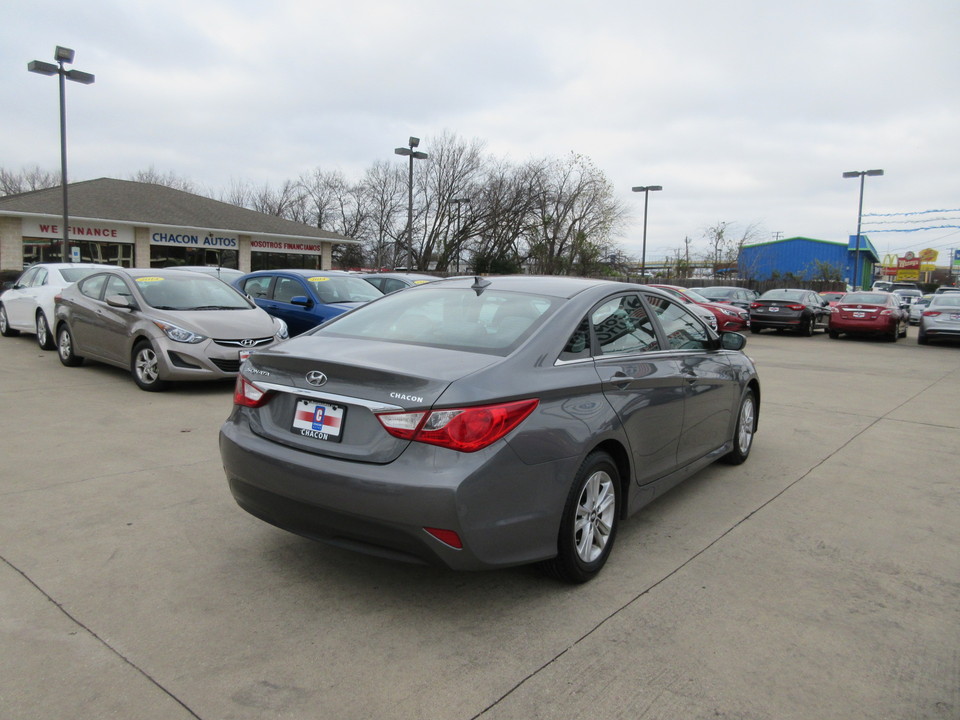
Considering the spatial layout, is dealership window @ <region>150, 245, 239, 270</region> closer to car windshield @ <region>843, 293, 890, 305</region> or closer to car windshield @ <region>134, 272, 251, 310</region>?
car windshield @ <region>134, 272, 251, 310</region>

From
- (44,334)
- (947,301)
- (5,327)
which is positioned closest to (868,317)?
(947,301)

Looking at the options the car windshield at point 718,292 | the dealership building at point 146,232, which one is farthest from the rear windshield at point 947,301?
the dealership building at point 146,232

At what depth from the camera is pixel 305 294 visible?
11.9 m

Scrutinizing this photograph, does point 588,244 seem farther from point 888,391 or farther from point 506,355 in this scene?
point 506,355

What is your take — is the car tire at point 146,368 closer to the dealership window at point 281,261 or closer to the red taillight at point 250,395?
the red taillight at point 250,395

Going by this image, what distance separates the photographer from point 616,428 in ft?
12.3

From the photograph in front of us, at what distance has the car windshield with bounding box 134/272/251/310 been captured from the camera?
9.12 meters

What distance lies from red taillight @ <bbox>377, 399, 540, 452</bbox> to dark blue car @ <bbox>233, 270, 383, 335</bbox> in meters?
8.42

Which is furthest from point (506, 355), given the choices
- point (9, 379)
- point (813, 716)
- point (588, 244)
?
point (588, 244)

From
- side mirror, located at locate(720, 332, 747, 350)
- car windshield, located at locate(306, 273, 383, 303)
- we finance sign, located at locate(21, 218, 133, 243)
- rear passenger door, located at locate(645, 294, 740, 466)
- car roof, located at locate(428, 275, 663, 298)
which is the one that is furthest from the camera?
we finance sign, located at locate(21, 218, 133, 243)

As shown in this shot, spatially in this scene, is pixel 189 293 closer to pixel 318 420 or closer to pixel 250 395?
pixel 250 395

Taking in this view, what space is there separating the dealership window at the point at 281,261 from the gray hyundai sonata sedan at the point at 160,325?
2671 centimetres

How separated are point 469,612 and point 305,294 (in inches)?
363

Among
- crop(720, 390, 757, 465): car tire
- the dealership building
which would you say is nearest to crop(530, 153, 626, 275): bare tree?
the dealership building
